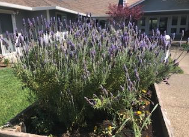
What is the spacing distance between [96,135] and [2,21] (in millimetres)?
9932

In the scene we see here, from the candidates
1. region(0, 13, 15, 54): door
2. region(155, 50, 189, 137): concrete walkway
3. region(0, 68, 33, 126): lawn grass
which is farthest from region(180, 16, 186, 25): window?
region(0, 68, 33, 126): lawn grass

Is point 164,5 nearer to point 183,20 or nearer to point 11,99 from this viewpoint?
point 183,20

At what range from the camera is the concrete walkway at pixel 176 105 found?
2.92 m

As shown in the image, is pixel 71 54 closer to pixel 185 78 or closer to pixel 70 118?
pixel 70 118

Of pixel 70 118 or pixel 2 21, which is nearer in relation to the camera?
pixel 70 118

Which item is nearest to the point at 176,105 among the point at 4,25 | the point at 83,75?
the point at 83,75

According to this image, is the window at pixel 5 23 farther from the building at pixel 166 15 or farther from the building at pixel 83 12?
the building at pixel 166 15

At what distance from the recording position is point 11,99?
14.0 ft

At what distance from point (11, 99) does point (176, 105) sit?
384 centimetres

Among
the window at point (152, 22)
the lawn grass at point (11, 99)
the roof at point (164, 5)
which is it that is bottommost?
the lawn grass at point (11, 99)

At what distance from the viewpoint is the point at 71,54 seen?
7.09 ft

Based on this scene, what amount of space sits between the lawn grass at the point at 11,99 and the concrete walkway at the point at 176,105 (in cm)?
244

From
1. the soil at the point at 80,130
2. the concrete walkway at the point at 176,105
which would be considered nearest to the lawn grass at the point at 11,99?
the soil at the point at 80,130

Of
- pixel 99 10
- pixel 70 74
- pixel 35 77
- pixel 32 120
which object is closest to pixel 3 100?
pixel 32 120
